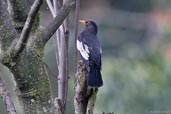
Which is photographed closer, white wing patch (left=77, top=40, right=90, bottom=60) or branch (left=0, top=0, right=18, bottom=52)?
branch (left=0, top=0, right=18, bottom=52)

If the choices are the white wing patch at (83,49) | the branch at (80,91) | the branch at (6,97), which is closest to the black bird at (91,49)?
the white wing patch at (83,49)

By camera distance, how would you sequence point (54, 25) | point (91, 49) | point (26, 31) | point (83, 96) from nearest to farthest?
point (26, 31) → point (54, 25) → point (83, 96) → point (91, 49)

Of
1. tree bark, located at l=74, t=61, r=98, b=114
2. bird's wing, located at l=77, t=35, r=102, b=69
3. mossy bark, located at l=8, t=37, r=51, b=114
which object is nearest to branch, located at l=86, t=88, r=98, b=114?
tree bark, located at l=74, t=61, r=98, b=114

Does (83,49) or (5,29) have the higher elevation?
(5,29)

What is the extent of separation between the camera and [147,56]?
5828mm

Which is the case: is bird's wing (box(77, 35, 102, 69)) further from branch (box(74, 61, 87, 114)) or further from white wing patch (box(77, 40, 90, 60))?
branch (box(74, 61, 87, 114))

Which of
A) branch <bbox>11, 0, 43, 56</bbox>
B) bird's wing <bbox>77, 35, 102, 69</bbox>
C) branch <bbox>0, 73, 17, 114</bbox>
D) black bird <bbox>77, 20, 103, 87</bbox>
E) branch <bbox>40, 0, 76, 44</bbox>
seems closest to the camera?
branch <bbox>0, 73, 17, 114</bbox>

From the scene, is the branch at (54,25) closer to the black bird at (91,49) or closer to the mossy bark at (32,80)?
the mossy bark at (32,80)

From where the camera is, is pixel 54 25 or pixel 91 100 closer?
pixel 54 25

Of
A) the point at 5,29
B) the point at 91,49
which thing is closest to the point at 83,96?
the point at 5,29

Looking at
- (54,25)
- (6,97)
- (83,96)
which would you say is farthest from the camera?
(83,96)

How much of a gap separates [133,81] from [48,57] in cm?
268

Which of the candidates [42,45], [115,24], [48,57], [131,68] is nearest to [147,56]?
[131,68]

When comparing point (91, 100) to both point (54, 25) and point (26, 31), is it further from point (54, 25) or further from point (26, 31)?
point (26, 31)
